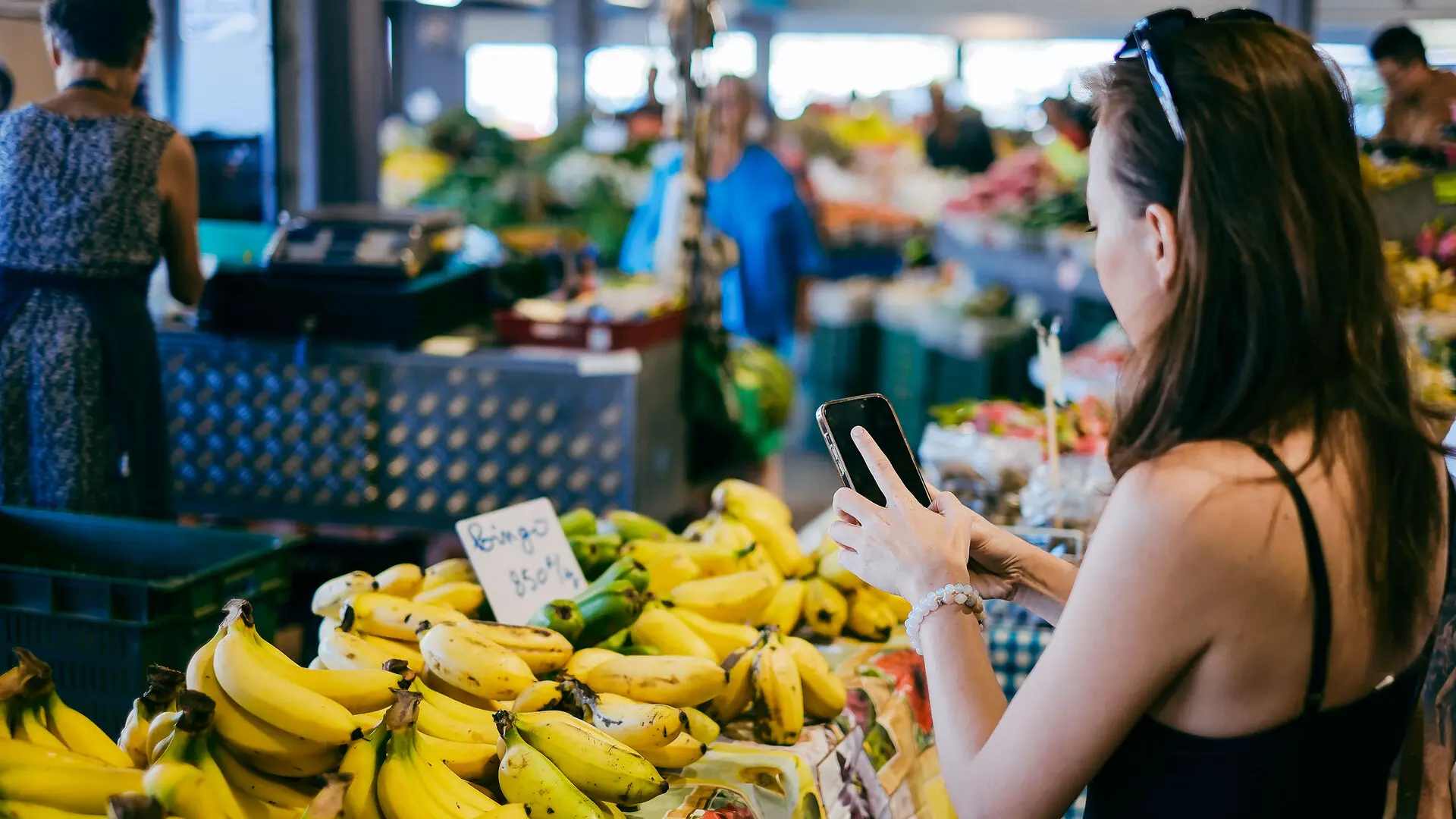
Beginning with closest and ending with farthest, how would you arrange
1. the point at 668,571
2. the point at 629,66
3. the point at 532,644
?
the point at 532,644, the point at 668,571, the point at 629,66

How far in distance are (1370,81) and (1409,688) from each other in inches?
284

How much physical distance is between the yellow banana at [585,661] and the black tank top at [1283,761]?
0.74m

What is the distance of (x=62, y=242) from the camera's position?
2945 millimetres

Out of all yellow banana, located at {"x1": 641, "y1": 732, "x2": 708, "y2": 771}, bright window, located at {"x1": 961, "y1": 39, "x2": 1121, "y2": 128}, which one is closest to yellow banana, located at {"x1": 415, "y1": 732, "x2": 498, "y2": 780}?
yellow banana, located at {"x1": 641, "y1": 732, "x2": 708, "y2": 771}

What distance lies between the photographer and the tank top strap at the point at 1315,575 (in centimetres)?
122

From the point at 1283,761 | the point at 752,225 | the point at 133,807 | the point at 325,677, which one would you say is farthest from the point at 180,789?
the point at 752,225

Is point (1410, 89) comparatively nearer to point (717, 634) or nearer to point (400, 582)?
point (717, 634)

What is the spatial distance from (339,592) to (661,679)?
53 cm

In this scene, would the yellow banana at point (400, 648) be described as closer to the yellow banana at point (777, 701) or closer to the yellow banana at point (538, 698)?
the yellow banana at point (538, 698)

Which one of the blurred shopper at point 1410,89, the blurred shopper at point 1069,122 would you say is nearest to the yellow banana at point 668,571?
the blurred shopper at point 1410,89

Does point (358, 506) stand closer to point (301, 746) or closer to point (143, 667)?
point (143, 667)

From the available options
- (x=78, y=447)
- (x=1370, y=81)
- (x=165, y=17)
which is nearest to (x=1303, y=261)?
(x=78, y=447)

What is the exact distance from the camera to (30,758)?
1.26 meters

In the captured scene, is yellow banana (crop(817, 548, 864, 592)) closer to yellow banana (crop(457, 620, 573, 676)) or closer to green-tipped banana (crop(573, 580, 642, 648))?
green-tipped banana (crop(573, 580, 642, 648))
